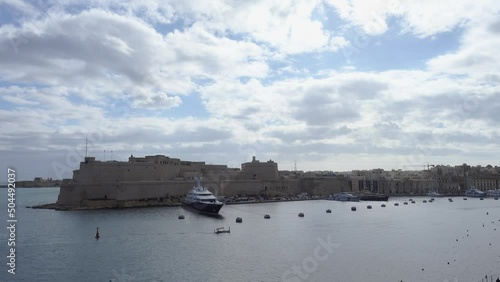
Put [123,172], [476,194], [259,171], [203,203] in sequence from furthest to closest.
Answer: [476,194], [259,171], [123,172], [203,203]

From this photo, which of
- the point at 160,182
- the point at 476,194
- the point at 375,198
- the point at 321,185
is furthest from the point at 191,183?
the point at 476,194

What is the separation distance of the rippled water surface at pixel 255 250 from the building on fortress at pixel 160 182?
13.2 meters

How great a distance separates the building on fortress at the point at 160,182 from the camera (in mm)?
50219

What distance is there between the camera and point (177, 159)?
6600 cm

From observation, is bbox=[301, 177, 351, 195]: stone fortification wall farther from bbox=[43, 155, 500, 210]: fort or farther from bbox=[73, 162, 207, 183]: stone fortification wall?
bbox=[73, 162, 207, 183]: stone fortification wall

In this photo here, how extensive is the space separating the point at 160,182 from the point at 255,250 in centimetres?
3363

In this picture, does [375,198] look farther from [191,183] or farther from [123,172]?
[123,172]

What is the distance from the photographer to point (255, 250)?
76.8 feet

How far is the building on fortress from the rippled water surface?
521 inches

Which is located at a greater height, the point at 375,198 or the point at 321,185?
the point at 321,185

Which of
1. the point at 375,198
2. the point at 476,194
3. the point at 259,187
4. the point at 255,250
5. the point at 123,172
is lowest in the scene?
the point at 255,250

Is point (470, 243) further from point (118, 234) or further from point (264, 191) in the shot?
point (264, 191)

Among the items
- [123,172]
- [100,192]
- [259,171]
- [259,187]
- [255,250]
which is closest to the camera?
[255,250]

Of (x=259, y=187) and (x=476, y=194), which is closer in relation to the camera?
(x=259, y=187)
